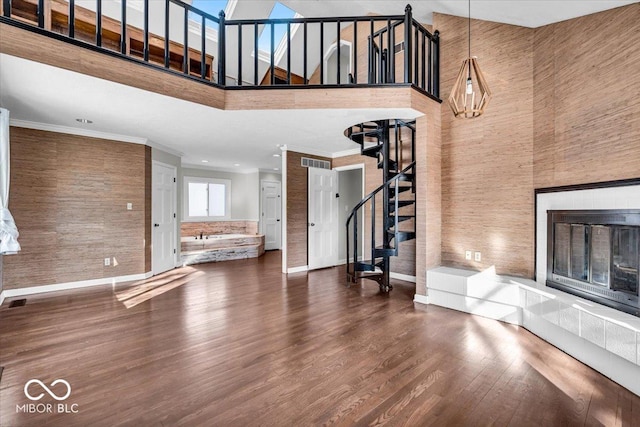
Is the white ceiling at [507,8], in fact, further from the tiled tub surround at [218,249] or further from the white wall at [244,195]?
the tiled tub surround at [218,249]

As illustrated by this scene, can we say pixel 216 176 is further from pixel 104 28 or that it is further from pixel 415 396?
pixel 415 396

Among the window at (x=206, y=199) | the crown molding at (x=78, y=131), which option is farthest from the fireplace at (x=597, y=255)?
the window at (x=206, y=199)

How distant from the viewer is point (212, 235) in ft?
27.9

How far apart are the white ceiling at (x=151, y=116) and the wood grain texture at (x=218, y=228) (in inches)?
116

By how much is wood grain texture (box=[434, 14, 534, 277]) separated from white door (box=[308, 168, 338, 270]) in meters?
2.67

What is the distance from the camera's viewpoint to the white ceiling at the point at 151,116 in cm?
293

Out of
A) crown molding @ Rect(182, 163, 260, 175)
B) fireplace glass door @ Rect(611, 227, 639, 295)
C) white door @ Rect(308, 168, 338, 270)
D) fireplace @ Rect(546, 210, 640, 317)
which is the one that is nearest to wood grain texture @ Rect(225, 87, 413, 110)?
fireplace @ Rect(546, 210, 640, 317)

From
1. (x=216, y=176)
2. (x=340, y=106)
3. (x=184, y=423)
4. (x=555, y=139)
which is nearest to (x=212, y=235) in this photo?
(x=216, y=176)

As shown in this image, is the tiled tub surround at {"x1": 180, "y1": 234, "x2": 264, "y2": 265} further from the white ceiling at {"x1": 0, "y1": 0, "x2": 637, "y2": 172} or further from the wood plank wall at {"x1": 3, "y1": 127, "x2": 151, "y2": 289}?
the white ceiling at {"x1": 0, "y1": 0, "x2": 637, "y2": 172}

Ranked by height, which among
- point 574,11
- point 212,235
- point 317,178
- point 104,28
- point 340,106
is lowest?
point 212,235

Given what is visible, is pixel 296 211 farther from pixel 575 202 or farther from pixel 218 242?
pixel 575 202

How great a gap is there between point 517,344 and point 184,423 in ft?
9.25

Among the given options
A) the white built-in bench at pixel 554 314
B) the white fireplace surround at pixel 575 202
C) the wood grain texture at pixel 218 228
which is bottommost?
the white built-in bench at pixel 554 314

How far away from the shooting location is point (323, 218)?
6336mm
